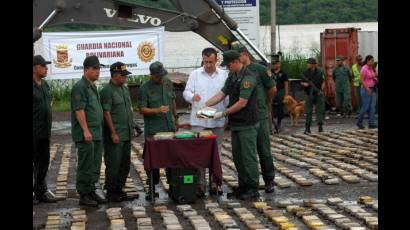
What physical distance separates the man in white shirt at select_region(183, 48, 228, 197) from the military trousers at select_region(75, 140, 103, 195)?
139 centimetres

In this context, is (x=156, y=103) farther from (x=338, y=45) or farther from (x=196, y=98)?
(x=338, y=45)

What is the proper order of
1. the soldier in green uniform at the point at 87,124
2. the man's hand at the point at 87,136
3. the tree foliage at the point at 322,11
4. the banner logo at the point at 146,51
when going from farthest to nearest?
the tree foliage at the point at 322,11 → the banner logo at the point at 146,51 → the soldier in green uniform at the point at 87,124 → the man's hand at the point at 87,136

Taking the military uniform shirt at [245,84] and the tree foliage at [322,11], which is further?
the tree foliage at [322,11]

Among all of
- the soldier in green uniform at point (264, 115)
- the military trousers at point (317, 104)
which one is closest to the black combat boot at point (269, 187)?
the soldier in green uniform at point (264, 115)

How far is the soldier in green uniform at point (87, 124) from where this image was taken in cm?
1204

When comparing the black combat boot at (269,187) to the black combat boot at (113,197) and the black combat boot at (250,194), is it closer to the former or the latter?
the black combat boot at (250,194)

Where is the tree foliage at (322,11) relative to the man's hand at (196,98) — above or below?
above

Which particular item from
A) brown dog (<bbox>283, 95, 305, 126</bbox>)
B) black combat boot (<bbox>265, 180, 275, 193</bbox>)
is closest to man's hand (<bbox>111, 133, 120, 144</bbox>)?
black combat boot (<bbox>265, 180, 275, 193</bbox>)

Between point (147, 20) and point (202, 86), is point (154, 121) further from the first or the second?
point (147, 20)

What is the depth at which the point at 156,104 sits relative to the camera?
12883 mm

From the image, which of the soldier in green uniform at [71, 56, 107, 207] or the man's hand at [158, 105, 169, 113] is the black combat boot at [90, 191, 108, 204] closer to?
the soldier in green uniform at [71, 56, 107, 207]

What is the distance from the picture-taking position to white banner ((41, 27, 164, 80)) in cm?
2309

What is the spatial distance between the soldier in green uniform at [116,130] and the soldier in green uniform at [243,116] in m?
1.17

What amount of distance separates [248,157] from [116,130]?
5.55ft
